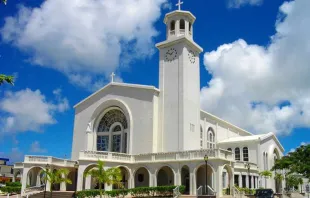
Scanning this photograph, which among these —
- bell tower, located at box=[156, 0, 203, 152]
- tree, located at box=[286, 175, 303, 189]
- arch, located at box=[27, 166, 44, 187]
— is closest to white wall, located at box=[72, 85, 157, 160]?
bell tower, located at box=[156, 0, 203, 152]

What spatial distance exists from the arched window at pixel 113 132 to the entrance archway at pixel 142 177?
4.59 m

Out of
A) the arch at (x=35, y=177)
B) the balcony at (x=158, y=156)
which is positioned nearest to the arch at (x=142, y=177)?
the balcony at (x=158, y=156)

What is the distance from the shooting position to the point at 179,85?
1489 inches

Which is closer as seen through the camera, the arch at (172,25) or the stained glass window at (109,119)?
the arch at (172,25)

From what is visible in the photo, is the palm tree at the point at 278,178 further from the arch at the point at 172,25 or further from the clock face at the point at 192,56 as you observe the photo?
the arch at the point at 172,25

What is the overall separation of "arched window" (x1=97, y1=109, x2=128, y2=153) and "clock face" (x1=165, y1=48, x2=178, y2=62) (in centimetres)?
861

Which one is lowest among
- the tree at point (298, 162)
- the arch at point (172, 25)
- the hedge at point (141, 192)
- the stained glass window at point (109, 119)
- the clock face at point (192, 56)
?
the hedge at point (141, 192)

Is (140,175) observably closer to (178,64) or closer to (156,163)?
(156,163)

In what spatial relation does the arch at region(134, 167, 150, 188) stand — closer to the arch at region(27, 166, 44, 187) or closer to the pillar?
the pillar

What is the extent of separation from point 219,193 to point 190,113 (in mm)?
11049

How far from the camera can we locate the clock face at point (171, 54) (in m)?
39.2

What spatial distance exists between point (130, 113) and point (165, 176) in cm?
810

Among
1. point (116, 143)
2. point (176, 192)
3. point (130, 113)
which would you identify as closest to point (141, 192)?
point (176, 192)

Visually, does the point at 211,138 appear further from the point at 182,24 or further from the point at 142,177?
the point at 182,24
